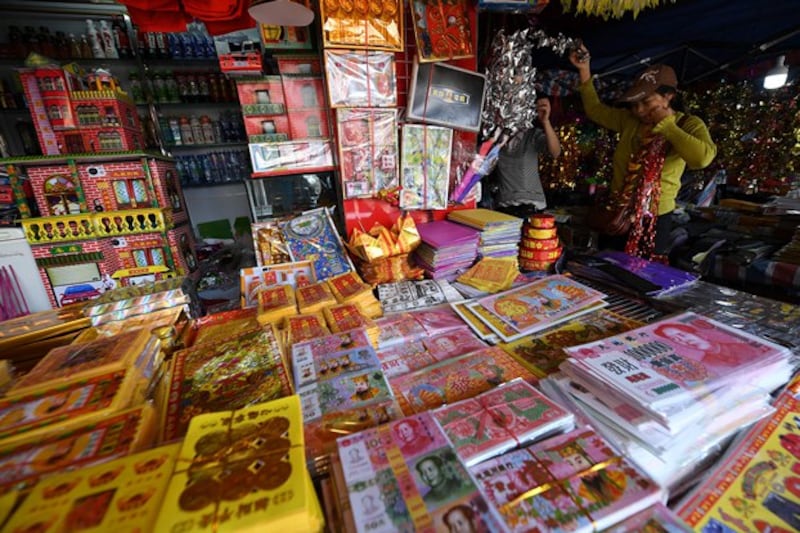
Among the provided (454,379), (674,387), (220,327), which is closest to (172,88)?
(220,327)

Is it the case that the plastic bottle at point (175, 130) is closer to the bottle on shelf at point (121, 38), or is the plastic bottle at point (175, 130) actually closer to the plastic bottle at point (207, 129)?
the plastic bottle at point (207, 129)

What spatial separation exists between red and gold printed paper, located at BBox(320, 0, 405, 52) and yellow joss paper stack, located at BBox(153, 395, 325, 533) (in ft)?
6.21

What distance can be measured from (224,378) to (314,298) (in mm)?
598

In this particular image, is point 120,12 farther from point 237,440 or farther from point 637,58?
point 637,58

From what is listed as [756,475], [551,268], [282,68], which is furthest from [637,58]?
[756,475]

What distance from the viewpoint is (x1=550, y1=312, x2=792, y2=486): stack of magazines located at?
0.83 meters

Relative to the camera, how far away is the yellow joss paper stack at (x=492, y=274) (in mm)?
1824

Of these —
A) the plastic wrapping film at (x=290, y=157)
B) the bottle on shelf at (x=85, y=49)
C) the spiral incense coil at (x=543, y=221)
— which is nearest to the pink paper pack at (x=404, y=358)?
the spiral incense coil at (x=543, y=221)

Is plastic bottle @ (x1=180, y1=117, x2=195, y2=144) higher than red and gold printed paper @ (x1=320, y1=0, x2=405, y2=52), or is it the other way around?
red and gold printed paper @ (x1=320, y1=0, x2=405, y2=52)

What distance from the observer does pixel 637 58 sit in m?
3.48

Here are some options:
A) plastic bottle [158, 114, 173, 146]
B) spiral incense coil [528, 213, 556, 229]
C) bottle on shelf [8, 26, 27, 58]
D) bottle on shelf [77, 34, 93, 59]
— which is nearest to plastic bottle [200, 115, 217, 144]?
plastic bottle [158, 114, 173, 146]

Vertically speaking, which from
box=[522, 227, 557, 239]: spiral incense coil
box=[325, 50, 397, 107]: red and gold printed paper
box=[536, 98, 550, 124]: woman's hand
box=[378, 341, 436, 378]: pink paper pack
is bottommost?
box=[378, 341, 436, 378]: pink paper pack

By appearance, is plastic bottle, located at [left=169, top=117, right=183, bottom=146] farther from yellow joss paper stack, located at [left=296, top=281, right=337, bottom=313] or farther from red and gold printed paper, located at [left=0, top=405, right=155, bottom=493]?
red and gold printed paper, located at [left=0, top=405, right=155, bottom=493]

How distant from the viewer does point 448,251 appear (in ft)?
6.27
